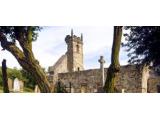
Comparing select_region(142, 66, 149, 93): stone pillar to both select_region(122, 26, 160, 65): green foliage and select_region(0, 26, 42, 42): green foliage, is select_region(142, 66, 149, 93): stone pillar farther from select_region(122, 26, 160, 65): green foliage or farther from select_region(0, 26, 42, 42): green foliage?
select_region(0, 26, 42, 42): green foliage

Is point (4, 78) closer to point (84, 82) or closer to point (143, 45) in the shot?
point (84, 82)

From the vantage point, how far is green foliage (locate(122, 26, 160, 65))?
458 centimetres

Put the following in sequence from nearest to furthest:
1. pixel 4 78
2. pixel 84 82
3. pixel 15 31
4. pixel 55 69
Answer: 1. pixel 15 31
2. pixel 4 78
3. pixel 55 69
4. pixel 84 82

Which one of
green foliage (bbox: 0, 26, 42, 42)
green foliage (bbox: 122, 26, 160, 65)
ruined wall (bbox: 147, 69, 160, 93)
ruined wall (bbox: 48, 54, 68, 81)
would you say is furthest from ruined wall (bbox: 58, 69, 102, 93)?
green foliage (bbox: 0, 26, 42, 42)

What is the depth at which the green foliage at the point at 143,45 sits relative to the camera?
4.58 metres

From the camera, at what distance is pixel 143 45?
4.65 m

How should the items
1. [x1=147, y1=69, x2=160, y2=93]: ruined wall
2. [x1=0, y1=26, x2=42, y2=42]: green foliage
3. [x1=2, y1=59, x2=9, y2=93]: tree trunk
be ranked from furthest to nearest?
[x1=147, y1=69, x2=160, y2=93]: ruined wall → [x1=2, y1=59, x2=9, y2=93]: tree trunk → [x1=0, y1=26, x2=42, y2=42]: green foliage

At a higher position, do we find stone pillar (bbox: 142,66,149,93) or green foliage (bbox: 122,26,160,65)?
green foliage (bbox: 122,26,160,65)

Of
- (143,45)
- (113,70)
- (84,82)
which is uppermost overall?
(143,45)

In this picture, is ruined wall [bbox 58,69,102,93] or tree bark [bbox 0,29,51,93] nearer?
tree bark [bbox 0,29,51,93]

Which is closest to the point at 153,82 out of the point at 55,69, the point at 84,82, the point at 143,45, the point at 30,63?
the point at 143,45
